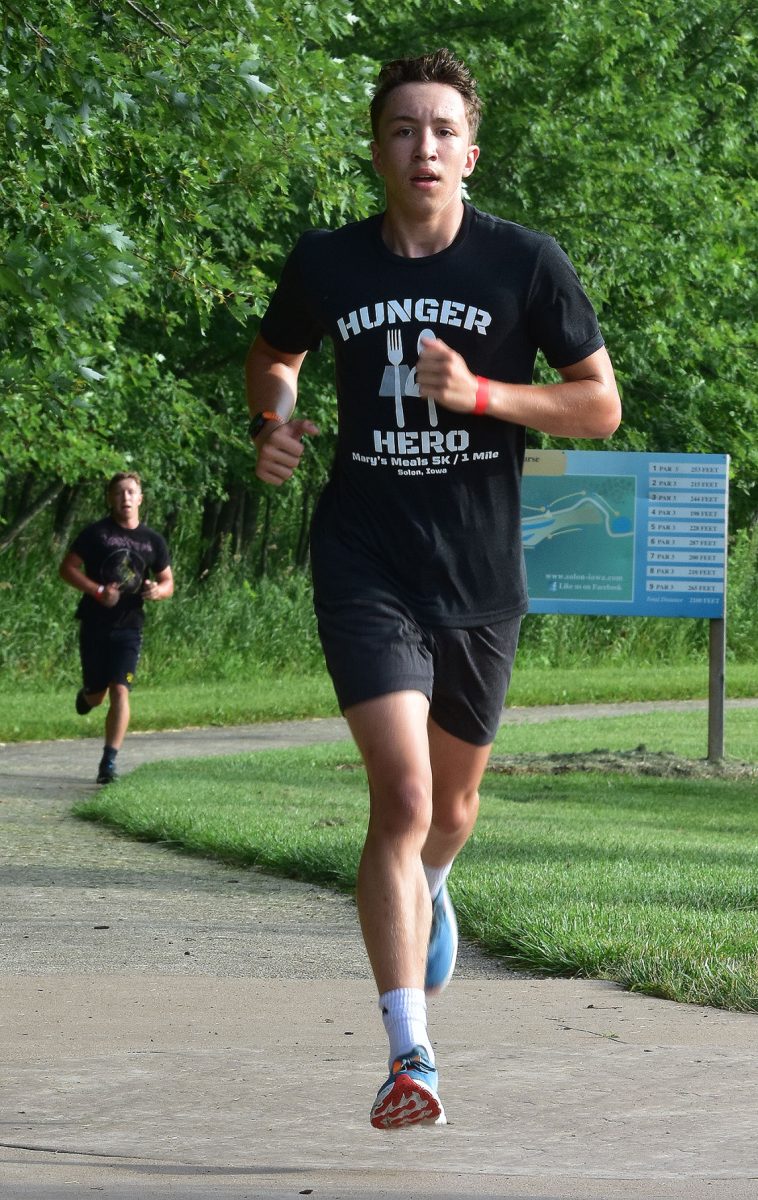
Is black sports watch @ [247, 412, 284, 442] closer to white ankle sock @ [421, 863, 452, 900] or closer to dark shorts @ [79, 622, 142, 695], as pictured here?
white ankle sock @ [421, 863, 452, 900]

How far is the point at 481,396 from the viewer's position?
3.95 metres

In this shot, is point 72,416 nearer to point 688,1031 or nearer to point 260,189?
point 260,189

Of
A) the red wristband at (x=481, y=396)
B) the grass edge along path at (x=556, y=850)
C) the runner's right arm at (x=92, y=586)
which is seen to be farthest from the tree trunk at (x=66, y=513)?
the red wristband at (x=481, y=396)

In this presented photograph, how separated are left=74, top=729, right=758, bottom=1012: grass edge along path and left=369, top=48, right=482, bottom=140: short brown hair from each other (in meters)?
2.47

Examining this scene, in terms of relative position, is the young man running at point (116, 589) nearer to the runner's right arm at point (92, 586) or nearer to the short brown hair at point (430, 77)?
the runner's right arm at point (92, 586)

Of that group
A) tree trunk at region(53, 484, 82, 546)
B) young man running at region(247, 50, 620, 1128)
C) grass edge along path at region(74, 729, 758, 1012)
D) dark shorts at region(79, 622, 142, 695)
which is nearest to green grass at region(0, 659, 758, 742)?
grass edge along path at region(74, 729, 758, 1012)

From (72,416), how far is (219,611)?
4061mm

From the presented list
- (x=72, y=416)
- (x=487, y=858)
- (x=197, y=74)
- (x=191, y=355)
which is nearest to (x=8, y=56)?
(x=197, y=74)

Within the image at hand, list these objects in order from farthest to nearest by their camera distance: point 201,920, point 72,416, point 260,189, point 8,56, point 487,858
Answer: point 72,416 < point 260,189 < point 8,56 < point 487,858 < point 201,920

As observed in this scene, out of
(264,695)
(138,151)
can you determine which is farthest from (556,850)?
(264,695)

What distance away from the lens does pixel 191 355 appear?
24.9 metres

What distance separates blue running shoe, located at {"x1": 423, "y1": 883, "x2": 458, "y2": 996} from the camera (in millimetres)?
4500

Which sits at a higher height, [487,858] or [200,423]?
[200,423]

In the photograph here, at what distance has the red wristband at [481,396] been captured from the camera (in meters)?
3.94
